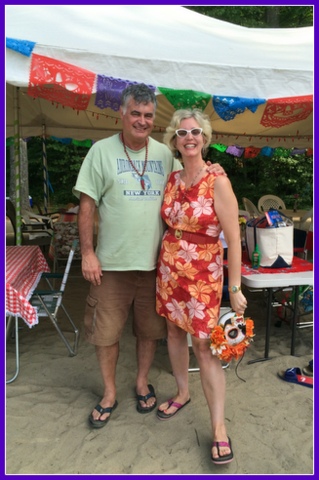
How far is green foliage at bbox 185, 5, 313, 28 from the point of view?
39.0 ft

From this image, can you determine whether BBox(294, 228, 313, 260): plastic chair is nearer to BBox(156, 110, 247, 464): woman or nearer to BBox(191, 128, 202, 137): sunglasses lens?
BBox(156, 110, 247, 464): woman

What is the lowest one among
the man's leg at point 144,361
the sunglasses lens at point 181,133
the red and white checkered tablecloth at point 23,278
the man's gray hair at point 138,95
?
the man's leg at point 144,361

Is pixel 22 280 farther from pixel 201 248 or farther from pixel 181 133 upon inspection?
pixel 181 133

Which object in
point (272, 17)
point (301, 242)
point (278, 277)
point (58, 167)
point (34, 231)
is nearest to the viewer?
point (278, 277)

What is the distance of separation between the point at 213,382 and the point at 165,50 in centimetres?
248

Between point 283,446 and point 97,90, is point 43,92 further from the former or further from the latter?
point 283,446

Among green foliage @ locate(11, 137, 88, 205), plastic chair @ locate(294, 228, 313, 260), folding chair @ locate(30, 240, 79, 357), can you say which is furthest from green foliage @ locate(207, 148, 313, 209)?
folding chair @ locate(30, 240, 79, 357)

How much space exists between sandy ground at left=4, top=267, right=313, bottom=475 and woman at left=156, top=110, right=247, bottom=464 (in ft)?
0.70

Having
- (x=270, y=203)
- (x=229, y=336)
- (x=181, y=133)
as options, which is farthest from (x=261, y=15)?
(x=229, y=336)

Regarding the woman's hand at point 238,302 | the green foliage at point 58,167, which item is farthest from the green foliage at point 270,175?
the woman's hand at point 238,302

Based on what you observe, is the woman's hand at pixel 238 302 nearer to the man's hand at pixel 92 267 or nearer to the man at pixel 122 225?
the man at pixel 122 225

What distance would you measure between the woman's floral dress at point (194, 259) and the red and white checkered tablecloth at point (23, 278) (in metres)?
0.95

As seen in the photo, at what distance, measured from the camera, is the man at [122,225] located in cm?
216

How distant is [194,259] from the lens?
2.06 meters
